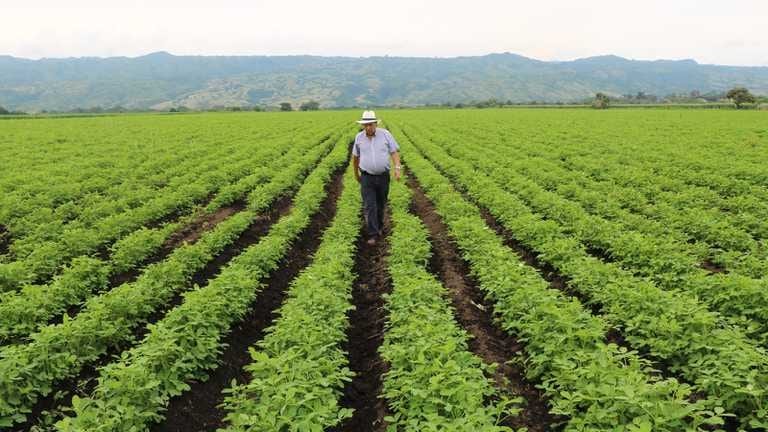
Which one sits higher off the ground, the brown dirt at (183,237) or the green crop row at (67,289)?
the green crop row at (67,289)

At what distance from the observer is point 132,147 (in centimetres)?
2833

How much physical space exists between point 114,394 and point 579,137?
33156 mm

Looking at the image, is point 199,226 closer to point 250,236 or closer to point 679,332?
point 250,236

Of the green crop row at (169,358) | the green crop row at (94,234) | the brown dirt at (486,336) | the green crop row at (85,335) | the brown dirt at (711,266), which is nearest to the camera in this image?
the green crop row at (169,358)

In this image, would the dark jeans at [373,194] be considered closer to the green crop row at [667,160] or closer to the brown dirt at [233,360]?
the brown dirt at [233,360]

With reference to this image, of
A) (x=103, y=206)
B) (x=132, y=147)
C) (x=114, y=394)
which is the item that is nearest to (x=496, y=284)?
(x=114, y=394)

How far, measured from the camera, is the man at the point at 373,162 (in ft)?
35.6

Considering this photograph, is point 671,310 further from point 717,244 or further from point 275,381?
point 717,244

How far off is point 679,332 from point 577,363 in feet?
4.81

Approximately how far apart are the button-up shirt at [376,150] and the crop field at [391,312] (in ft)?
4.68

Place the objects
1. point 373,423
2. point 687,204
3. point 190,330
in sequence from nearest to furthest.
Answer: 1. point 373,423
2. point 190,330
3. point 687,204

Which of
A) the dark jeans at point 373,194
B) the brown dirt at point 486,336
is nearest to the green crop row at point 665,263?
the brown dirt at point 486,336

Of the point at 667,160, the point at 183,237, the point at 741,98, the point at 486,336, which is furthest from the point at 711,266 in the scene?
the point at 741,98

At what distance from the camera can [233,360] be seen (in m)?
6.33
